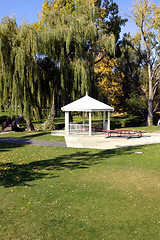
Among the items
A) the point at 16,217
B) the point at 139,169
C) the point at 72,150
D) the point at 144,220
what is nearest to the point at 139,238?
the point at 144,220

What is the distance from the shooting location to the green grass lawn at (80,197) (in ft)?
18.3

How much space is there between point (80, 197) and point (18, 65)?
690 inches

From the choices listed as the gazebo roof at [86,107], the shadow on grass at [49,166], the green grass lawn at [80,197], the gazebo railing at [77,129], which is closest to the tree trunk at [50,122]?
the gazebo railing at [77,129]

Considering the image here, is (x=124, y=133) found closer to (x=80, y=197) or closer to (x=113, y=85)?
(x=80, y=197)

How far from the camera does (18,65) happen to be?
22562mm

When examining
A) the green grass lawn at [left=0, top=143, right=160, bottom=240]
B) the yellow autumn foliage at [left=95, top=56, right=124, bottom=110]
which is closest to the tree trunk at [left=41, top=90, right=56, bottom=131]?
the yellow autumn foliage at [left=95, top=56, right=124, bottom=110]

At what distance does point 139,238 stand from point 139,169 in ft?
17.8

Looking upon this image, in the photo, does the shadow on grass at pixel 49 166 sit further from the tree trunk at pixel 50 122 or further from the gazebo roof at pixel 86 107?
the tree trunk at pixel 50 122

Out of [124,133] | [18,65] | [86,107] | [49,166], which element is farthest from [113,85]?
[49,166]

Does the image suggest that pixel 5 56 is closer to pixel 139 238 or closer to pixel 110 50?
pixel 110 50

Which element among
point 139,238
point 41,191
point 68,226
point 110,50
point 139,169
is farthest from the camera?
point 110,50

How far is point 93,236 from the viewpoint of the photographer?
5340 mm

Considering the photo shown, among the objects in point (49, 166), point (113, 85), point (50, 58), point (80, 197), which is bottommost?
point (80, 197)

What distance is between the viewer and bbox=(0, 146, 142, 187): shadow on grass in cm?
946
